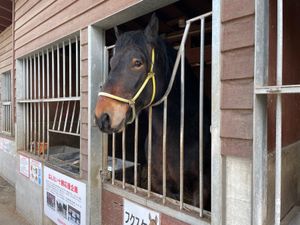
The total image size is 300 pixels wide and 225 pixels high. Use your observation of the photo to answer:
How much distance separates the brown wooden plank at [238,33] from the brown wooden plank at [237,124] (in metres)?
0.36

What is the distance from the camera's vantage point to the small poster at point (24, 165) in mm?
4252

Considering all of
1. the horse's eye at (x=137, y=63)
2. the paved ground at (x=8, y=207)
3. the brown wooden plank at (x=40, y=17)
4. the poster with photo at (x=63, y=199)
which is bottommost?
the paved ground at (x=8, y=207)

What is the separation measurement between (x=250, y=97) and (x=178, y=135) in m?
0.95

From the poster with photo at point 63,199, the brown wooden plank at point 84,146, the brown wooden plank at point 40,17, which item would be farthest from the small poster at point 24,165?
the brown wooden plank at point 40,17

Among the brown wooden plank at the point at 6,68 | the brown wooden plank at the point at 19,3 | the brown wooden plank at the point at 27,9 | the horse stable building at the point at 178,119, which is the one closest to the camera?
the horse stable building at the point at 178,119

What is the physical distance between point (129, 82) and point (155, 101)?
333 millimetres

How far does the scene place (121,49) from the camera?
1.96 meters

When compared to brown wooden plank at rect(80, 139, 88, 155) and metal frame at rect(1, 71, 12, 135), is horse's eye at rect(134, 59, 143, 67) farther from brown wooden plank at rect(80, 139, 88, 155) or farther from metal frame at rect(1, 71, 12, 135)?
metal frame at rect(1, 71, 12, 135)

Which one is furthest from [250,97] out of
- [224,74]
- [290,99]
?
[290,99]

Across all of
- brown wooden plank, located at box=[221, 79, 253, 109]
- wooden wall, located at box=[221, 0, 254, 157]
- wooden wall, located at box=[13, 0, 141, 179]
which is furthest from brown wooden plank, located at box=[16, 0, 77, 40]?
brown wooden plank, located at box=[221, 79, 253, 109]

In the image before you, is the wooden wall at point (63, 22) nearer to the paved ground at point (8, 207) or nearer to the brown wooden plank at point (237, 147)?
the brown wooden plank at point (237, 147)

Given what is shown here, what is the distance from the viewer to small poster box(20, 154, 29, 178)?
425 cm

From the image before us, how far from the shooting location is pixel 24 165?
436 cm

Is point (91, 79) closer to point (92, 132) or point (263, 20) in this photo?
point (92, 132)
